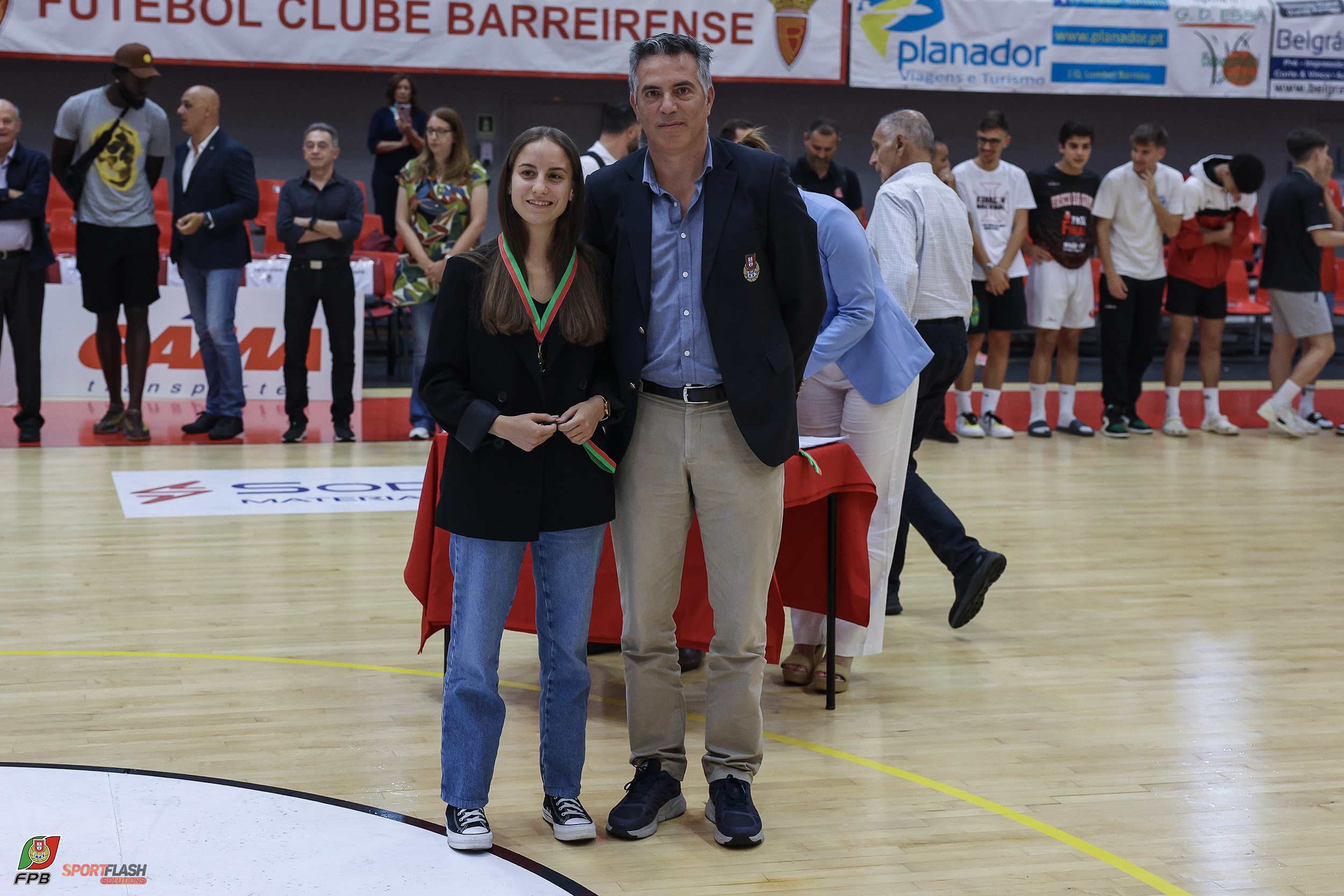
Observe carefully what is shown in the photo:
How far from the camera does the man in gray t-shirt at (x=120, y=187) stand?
24.9 ft

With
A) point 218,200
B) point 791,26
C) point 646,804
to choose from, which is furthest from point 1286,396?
point 646,804

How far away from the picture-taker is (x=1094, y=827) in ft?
10.1

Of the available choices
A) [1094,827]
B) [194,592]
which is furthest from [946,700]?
[194,592]

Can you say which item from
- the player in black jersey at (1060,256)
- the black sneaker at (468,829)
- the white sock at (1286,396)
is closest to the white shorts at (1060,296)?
the player in black jersey at (1060,256)

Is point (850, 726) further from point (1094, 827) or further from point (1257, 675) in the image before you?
point (1257, 675)

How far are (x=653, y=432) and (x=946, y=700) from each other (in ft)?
5.11

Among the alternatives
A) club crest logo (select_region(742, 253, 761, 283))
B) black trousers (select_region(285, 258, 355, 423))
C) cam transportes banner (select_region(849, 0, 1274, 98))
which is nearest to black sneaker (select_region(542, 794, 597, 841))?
club crest logo (select_region(742, 253, 761, 283))

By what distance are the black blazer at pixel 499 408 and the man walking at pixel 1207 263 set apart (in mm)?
7103

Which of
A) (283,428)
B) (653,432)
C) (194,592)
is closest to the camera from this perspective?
(653,432)

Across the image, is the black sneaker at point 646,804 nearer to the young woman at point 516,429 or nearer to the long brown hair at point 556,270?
the young woman at point 516,429

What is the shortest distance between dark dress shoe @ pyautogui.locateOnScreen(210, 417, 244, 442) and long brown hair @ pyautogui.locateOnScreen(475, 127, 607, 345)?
557 cm

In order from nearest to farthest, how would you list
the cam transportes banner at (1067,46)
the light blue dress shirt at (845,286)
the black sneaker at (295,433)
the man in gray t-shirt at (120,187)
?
the light blue dress shirt at (845,286) < the man in gray t-shirt at (120,187) < the black sneaker at (295,433) < the cam transportes banner at (1067,46)

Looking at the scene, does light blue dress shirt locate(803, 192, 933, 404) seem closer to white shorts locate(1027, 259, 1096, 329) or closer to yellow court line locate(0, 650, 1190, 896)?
yellow court line locate(0, 650, 1190, 896)

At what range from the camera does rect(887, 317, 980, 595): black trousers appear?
4.58 meters
